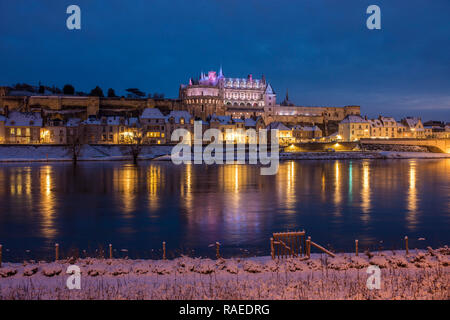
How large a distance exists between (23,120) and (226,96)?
284ft

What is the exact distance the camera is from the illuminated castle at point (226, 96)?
456 feet

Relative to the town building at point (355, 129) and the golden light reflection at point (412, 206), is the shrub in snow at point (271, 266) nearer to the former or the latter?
the golden light reflection at point (412, 206)

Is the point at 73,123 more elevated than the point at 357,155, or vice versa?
the point at 73,123

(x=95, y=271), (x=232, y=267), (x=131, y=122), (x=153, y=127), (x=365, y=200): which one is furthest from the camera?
(x=153, y=127)

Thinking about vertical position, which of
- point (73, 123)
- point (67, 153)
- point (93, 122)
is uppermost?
point (93, 122)

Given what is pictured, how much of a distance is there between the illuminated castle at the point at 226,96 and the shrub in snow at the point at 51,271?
122789mm


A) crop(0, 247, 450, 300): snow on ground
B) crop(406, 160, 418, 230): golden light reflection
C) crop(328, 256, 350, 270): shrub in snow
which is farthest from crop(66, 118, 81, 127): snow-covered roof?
crop(328, 256, 350, 270): shrub in snow

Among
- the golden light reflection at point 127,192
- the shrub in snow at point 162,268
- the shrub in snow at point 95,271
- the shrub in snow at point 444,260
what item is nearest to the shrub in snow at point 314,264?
the shrub in snow at point 444,260

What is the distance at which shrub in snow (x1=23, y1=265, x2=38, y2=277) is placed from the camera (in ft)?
34.0

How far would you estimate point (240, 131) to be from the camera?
331ft

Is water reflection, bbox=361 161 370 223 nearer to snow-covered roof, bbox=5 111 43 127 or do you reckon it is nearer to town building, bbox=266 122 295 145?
town building, bbox=266 122 295 145

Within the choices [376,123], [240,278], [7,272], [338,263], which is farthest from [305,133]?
[7,272]

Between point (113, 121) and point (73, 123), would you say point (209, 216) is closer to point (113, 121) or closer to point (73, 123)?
point (113, 121)

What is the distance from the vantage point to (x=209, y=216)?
2034 centimetres
